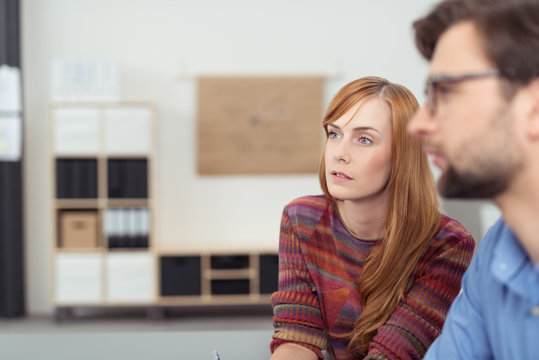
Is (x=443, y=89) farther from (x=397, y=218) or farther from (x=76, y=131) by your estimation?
(x=76, y=131)

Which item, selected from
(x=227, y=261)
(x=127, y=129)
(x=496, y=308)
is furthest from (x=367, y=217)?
(x=127, y=129)

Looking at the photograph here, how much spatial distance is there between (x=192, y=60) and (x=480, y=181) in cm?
380

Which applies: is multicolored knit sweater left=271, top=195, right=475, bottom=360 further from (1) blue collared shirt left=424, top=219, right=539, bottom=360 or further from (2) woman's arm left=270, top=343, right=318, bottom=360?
(1) blue collared shirt left=424, top=219, right=539, bottom=360

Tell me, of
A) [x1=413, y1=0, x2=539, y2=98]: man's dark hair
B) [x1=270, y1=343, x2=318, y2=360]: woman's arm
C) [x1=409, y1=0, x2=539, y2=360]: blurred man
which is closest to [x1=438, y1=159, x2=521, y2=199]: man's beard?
[x1=409, y1=0, x2=539, y2=360]: blurred man

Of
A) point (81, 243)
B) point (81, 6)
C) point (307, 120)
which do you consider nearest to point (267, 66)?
point (307, 120)

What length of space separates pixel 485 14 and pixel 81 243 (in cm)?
365

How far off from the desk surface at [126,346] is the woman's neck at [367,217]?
40 centimetres

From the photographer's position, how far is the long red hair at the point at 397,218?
1.29m

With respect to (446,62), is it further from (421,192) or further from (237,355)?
(237,355)

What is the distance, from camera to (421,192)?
1.32 m

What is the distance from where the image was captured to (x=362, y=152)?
4.25ft

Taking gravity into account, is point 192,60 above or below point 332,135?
above

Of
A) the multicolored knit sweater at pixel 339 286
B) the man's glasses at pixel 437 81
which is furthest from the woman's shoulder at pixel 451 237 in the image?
the man's glasses at pixel 437 81

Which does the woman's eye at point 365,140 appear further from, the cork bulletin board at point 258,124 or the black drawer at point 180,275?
the cork bulletin board at point 258,124
